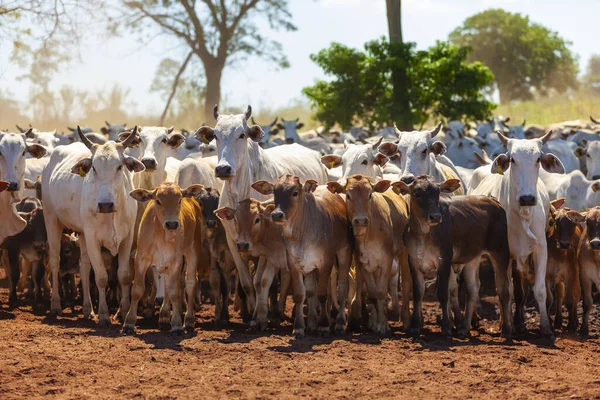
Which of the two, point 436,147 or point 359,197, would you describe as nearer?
point 359,197

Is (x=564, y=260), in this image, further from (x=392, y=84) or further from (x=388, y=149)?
(x=392, y=84)

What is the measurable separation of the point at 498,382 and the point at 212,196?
464cm

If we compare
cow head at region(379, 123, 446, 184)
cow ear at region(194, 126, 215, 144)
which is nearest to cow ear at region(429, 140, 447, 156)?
cow head at region(379, 123, 446, 184)

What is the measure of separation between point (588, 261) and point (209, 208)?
440 centimetres

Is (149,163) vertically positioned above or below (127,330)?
above

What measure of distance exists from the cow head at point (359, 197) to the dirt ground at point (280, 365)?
1190mm

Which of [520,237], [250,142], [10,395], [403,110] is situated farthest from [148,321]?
[403,110]

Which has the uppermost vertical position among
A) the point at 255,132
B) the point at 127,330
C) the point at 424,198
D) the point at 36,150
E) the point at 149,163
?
the point at 255,132

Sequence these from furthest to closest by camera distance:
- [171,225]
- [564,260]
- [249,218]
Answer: [564,260], [249,218], [171,225]

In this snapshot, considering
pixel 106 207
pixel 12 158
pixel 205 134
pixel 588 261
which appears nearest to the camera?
pixel 106 207

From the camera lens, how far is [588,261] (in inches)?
409

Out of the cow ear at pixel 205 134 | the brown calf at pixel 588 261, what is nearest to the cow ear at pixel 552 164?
the brown calf at pixel 588 261

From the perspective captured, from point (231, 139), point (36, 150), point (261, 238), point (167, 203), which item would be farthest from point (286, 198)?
point (36, 150)

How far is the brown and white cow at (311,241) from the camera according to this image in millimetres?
9531
